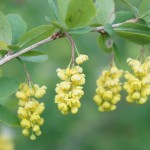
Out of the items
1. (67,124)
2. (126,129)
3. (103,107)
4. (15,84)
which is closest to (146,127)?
(126,129)

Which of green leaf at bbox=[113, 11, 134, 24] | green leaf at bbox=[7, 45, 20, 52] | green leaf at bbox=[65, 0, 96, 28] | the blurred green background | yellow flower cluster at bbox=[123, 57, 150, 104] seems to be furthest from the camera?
the blurred green background

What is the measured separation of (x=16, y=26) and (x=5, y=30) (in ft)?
0.52

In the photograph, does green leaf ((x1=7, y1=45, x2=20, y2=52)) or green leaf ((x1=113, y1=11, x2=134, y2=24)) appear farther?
green leaf ((x1=113, y1=11, x2=134, y2=24))

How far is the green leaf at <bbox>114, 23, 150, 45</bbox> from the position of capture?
210 centimetres

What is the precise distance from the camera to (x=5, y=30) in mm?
2090

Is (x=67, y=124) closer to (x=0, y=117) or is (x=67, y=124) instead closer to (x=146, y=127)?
(x=146, y=127)

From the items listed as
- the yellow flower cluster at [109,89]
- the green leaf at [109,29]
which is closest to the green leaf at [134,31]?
the green leaf at [109,29]

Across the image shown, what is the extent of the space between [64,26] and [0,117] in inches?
17.3

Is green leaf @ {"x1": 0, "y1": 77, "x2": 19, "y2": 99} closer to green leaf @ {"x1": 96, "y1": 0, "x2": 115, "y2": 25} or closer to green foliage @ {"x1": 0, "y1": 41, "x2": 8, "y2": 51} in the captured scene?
green foliage @ {"x1": 0, "y1": 41, "x2": 8, "y2": 51}

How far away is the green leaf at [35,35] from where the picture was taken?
1992 mm

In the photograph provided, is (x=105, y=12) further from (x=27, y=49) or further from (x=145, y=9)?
(x=27, y=49)

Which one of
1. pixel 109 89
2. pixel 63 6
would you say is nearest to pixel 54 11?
pixel 63 6

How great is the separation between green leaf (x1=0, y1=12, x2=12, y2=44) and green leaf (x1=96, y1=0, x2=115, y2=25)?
38 centimetres

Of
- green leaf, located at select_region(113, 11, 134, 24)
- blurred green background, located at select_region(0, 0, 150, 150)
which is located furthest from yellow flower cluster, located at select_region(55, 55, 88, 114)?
blurred green background, located at select_region(0, 0, 150, 150)
